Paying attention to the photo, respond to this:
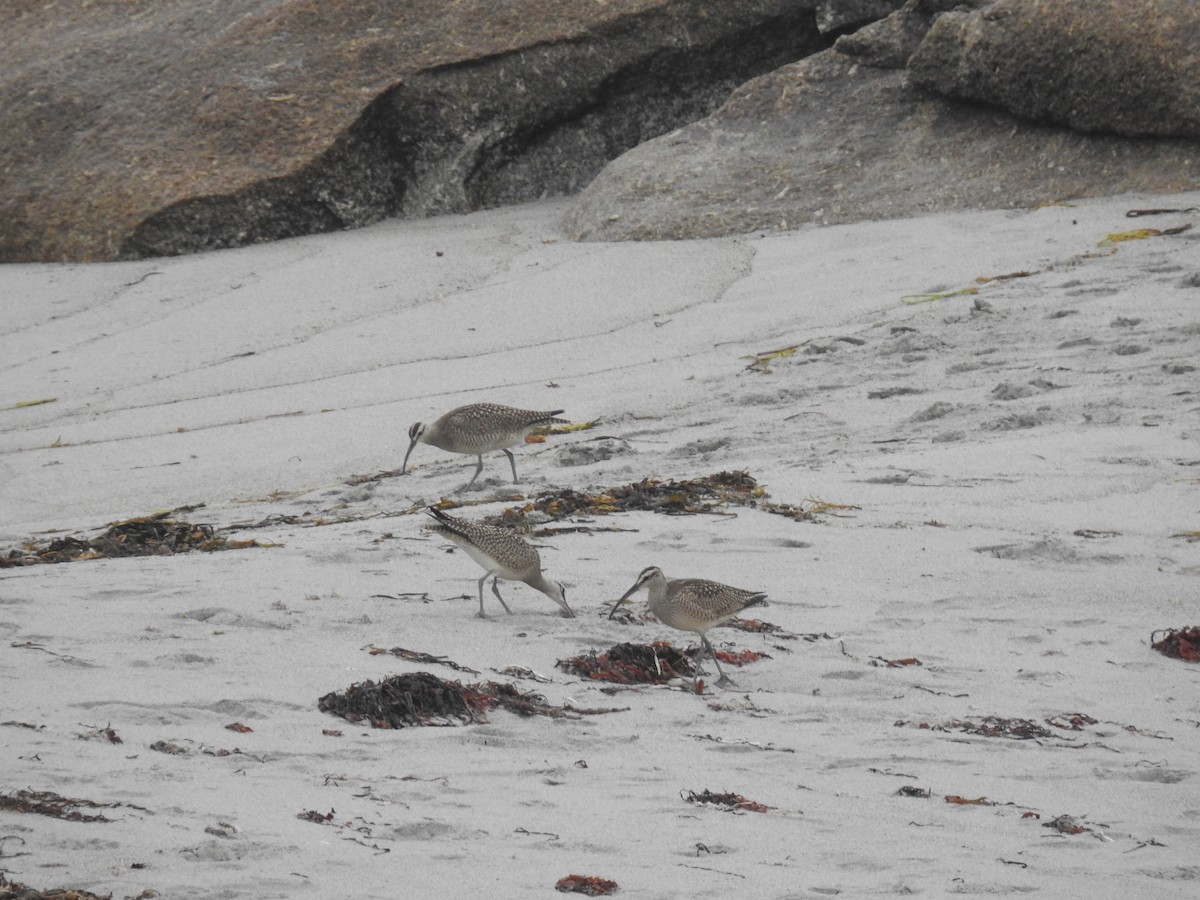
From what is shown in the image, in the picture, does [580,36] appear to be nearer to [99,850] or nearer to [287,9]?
[287,9]

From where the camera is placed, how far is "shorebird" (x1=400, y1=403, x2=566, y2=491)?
25.0ft

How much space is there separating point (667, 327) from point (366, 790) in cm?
661

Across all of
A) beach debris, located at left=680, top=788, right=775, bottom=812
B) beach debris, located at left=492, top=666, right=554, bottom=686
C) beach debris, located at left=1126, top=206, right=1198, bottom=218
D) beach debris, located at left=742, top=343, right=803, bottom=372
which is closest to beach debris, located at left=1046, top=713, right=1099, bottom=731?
beach debris, located at left=680, top=788, right=775, bottom=812

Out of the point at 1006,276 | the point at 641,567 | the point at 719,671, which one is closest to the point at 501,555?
the point at 641,567

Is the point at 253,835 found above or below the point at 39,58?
below

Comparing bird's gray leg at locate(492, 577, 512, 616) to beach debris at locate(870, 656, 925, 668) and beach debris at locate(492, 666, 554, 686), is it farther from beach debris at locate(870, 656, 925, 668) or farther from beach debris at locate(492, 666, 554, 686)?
beach debris at locate(870, 656, 925, 668)

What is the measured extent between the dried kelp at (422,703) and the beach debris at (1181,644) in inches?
83.3

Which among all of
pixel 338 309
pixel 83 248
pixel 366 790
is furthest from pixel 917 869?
pixel 83 248

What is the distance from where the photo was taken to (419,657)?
508cm

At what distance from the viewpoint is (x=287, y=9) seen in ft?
47.1

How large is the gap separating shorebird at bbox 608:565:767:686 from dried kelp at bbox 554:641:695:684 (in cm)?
8

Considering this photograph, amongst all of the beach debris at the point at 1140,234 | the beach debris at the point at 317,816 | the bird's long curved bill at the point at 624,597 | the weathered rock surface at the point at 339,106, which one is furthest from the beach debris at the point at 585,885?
the weathered rock surface at the point at 339,106

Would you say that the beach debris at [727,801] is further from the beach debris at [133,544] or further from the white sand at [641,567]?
the beach debris at [133,544]

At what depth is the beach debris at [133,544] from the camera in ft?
21.3
